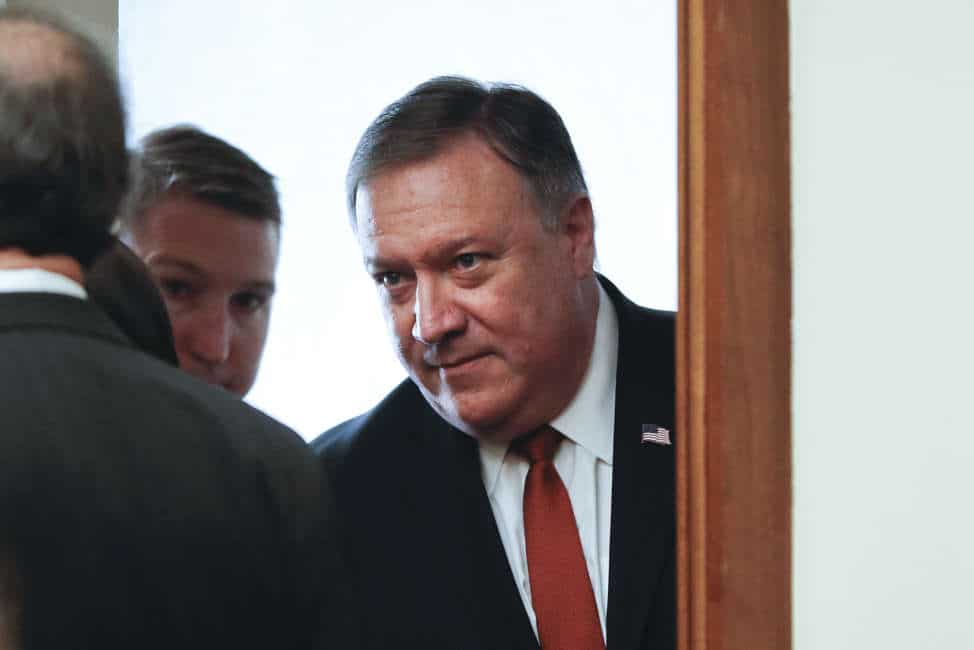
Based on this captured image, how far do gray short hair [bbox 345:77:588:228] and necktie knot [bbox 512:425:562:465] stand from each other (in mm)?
169

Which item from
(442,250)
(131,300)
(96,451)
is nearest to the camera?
(96,451)

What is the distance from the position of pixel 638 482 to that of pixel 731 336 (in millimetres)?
153

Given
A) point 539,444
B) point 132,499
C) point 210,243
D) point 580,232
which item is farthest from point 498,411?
point 132,499

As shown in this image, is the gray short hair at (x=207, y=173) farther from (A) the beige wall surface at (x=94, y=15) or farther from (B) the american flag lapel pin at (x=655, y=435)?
(B) the american flag lapel pin at (x=655, y=435)

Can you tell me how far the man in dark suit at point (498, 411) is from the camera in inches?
41.4

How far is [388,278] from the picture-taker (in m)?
1.07

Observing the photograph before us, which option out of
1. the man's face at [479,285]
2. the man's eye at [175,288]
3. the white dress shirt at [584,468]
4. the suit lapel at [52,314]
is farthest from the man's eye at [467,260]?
the suit lapel at [52,314]

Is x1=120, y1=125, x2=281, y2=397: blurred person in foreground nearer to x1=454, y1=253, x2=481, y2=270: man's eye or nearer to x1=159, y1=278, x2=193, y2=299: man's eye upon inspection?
x1=159, y1=278, x2=193, y2=299: man's eye

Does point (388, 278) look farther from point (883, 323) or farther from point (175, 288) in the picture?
point (883, 323)

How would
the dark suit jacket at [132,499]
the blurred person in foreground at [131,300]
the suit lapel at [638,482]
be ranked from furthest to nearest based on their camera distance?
1. the suit lapel at [638,482]
2. the blurred person in foreground at [131,300]
3. the dark suit jacket at [132,499]

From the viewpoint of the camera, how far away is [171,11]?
1127mm

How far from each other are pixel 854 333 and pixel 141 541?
52cm

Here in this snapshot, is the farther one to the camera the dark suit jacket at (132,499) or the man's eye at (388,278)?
the man's eye at (388,278)

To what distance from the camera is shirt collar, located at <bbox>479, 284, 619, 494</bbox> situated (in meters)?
1.10
